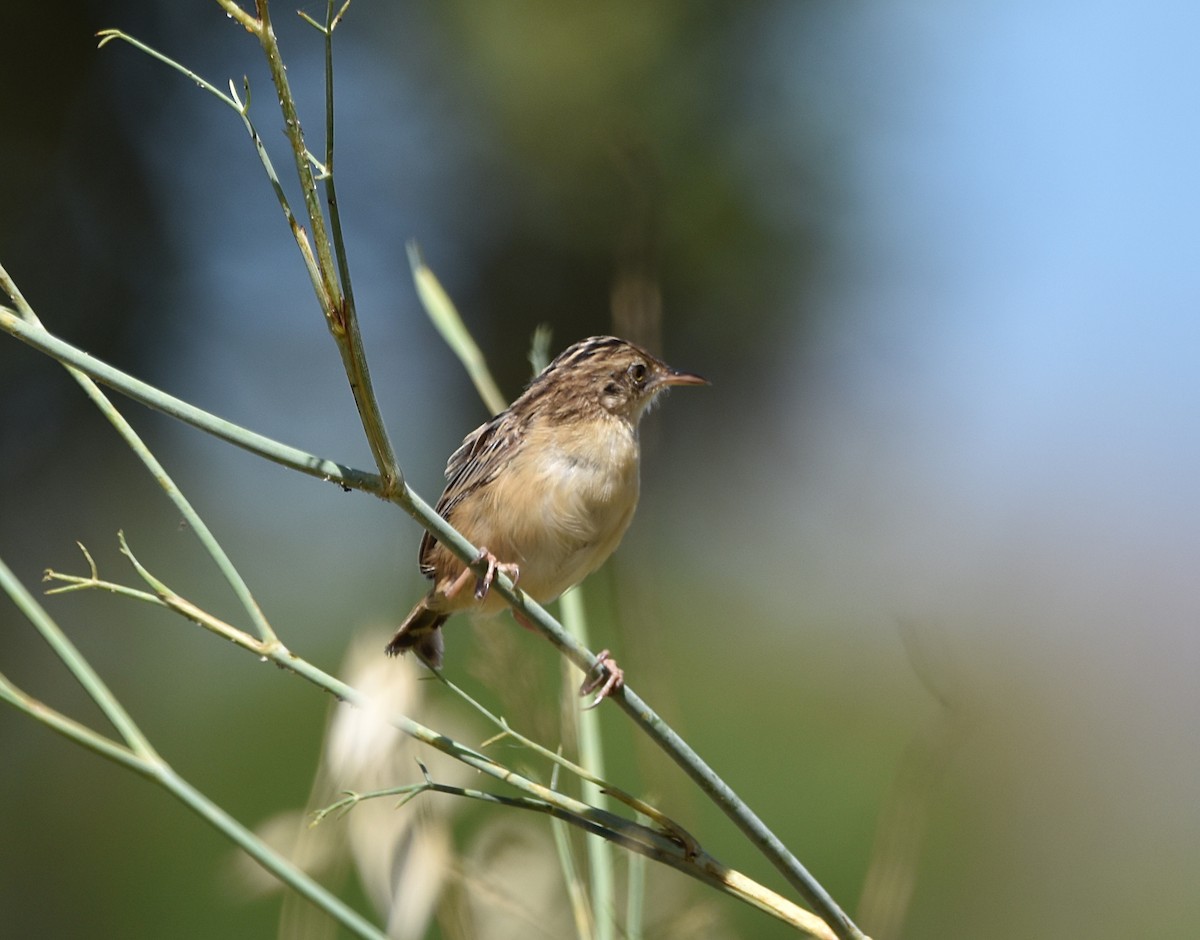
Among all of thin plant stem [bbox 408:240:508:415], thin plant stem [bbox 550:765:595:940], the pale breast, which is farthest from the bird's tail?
thin plant stem [bbox 550:765:595:940]

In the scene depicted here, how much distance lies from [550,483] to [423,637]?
663mm

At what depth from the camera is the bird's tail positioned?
11.5 feet

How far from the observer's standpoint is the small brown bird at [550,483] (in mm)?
3217

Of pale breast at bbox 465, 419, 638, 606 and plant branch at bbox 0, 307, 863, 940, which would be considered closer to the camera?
plant branch at bbox 0, 307, 863, 940

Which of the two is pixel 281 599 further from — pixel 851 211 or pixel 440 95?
pixel 851 211

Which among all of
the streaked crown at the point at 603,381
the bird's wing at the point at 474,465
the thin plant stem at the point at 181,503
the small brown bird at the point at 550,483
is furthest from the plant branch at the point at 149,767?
the streaked crown at the point at 603,381

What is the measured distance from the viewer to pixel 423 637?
11.8 ft

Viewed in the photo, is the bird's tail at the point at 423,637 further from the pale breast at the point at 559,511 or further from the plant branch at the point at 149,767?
the plant branch at the point at 149,767

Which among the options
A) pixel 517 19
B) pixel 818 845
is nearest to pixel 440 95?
pixel 517 19

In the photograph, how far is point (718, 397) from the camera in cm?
1452

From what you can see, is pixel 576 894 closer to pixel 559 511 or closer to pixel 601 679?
pixel 601 679

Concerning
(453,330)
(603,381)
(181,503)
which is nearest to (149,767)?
(181,503)

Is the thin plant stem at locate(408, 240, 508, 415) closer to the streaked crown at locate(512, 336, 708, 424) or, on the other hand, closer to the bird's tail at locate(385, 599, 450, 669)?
the streaked crown at locate(512, 336, 708, 424)

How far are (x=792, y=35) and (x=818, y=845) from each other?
11082mm
